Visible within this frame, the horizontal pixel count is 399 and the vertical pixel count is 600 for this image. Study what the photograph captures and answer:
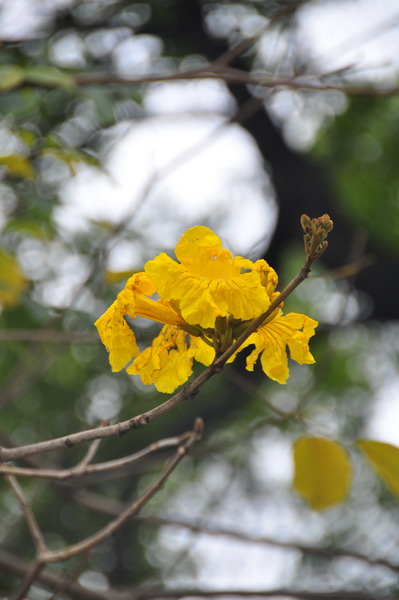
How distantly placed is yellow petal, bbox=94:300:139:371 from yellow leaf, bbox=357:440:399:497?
0.58 metres

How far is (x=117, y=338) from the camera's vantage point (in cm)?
71

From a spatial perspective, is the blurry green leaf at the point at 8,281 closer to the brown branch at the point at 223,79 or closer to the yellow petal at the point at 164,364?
the brown branch at the point at 223,79

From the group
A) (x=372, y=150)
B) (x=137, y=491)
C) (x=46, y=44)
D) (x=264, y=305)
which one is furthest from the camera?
(x=137, y=491)

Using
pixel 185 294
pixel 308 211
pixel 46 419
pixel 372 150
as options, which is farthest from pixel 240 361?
pixel 185 294

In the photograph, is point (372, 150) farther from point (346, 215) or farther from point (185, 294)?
point (185, 294)

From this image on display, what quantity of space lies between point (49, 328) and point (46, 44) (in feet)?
4.01

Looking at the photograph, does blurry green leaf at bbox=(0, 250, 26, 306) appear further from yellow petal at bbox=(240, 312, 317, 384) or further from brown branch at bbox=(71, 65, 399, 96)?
yellow petal at bbox=(240, 312, 317, 384)

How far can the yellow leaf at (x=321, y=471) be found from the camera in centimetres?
125

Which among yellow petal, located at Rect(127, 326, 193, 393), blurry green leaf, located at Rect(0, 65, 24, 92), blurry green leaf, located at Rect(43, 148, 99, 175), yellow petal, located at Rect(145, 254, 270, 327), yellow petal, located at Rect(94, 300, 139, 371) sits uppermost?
blurry green leaf, located at Rect(0, 65, 24, 92)

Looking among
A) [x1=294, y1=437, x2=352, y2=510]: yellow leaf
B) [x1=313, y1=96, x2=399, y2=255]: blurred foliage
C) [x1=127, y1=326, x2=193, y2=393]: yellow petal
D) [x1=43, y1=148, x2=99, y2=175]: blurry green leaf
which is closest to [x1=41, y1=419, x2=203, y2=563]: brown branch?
[x1=127, y1=326, x2=193, y2=393]: yellow petal

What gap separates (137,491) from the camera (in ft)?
13.6

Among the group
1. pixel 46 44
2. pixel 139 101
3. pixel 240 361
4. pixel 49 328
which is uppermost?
pixel 46 44

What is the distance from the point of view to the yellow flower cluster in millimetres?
673

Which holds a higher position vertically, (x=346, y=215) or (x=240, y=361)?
(x=346, y=215)
